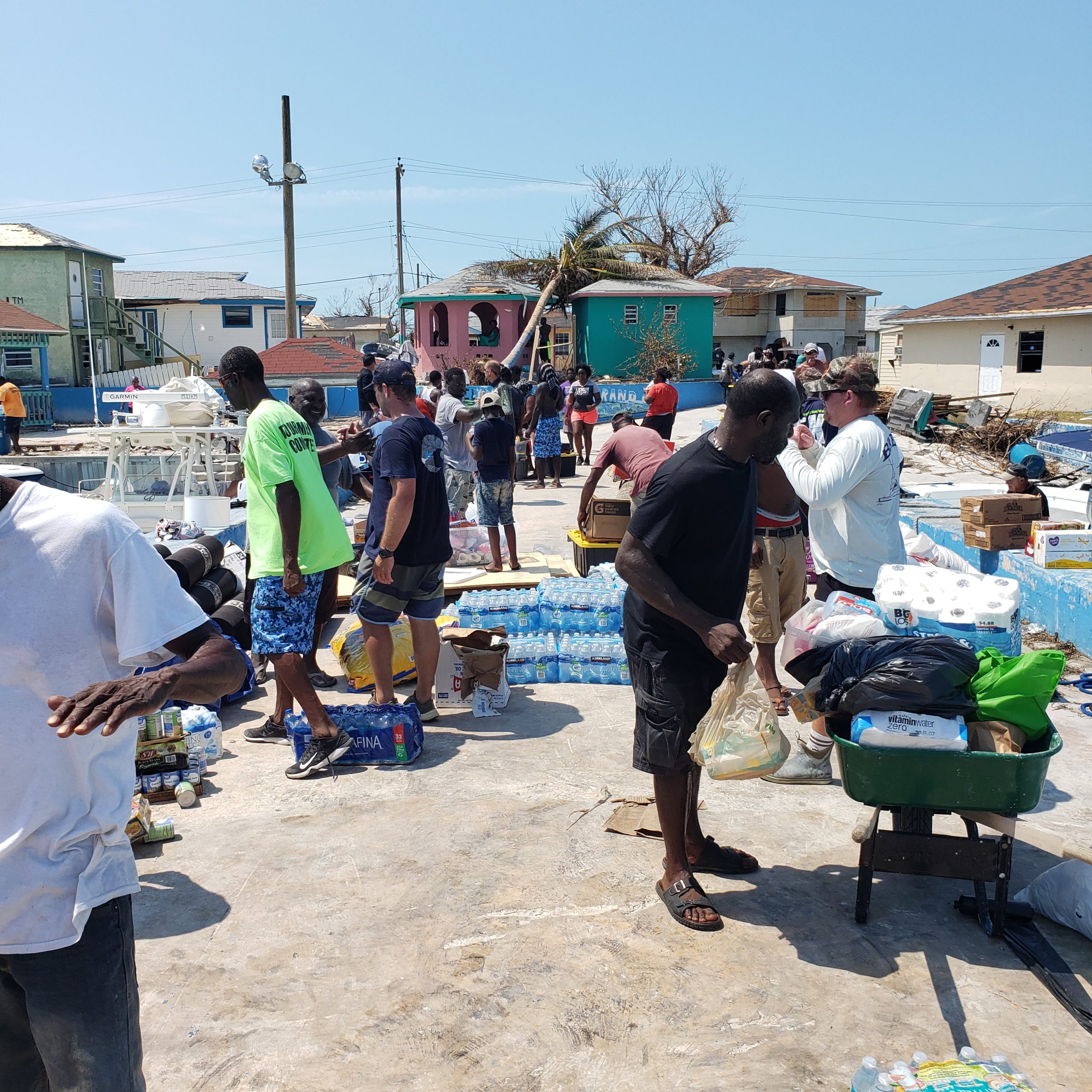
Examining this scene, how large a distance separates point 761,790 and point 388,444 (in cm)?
277

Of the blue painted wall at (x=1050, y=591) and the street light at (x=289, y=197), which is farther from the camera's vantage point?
the street light at (x=289, y=197)

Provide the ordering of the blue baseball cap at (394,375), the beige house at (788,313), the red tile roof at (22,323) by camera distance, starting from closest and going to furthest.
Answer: the blue baseball cap at (394,375)
the red tile roof at (22,323)
the beige house at (788,313)

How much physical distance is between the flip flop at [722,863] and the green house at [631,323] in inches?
1243

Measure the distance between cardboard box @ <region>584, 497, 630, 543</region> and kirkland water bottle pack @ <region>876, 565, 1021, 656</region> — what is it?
4.18 meters

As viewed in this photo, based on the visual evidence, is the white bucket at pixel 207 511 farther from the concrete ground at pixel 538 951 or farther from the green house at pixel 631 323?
the green house at pixel 631 323

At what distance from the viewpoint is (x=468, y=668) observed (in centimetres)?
636

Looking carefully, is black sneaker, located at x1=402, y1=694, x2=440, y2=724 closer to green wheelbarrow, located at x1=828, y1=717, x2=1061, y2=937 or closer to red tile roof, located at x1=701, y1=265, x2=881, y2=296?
green wheelbarrow, located at x1=828, y1=717, x2=1061, y2=937

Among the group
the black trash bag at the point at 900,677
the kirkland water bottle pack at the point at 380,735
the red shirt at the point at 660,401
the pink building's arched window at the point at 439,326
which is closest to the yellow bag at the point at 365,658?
the kirkland water bottle pack at the point at 380,735

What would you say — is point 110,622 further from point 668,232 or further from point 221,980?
point 668,232

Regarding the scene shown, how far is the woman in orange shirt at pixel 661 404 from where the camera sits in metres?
14.3

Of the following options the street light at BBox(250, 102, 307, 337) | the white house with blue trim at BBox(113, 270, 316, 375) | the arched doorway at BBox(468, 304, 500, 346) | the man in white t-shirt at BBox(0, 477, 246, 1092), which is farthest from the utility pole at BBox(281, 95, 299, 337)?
the man in white t-shirt at BBox(0, 477, 246, 1092)

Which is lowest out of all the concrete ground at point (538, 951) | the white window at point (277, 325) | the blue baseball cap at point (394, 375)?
the concrete ground at point (538, 951)

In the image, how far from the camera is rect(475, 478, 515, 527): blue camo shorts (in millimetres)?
9367

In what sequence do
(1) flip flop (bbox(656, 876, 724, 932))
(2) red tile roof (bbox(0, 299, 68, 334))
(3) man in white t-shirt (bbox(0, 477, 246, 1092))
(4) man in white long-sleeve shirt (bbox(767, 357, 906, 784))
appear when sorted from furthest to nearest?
(2) red tile roof (bbox(0, 299, 68, 334)) < (4) man in white long-sleeve shirt (bbox(767, 357, 906, 784)) < (1) flip flop (bbox(656, 876, 724, 932)) < (3) man in white t-shirt (bbox(0, 477, 246, 1092))
